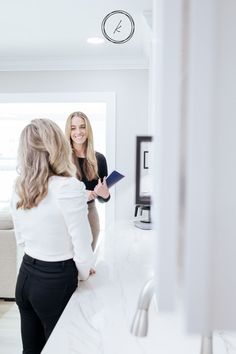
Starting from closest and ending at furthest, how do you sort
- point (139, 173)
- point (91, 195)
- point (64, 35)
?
point (139, 173) < point (91, 195) < point (64, 35)

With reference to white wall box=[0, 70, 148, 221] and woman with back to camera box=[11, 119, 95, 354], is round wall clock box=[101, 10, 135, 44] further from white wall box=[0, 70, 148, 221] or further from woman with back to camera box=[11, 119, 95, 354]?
woman with back to camera box=[11, 119, 95, 354]

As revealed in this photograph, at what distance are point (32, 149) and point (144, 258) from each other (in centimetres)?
72

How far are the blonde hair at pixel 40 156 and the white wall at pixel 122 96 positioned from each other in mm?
2731

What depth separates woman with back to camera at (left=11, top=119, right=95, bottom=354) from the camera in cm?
135

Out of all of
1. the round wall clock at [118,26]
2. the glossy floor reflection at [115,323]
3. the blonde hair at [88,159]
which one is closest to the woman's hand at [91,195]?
the blonde hair at [88,159]

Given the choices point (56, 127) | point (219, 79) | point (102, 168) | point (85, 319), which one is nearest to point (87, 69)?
point (102, 168)

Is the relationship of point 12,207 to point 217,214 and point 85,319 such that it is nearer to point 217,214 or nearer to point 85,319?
point 85,319

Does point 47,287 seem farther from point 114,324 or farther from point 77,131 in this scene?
point 77,131

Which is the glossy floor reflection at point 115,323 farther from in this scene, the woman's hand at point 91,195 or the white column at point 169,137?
the woman's hand at point 91,195

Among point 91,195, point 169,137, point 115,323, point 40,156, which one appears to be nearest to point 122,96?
point 91,195

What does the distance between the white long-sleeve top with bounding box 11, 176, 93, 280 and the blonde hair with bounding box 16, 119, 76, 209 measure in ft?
0.14

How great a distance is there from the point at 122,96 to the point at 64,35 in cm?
108

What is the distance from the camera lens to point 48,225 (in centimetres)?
138

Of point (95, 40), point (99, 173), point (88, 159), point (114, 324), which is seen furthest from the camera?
point (95, 40)
